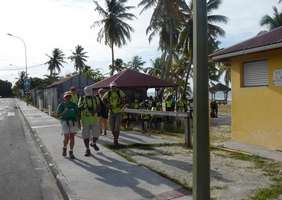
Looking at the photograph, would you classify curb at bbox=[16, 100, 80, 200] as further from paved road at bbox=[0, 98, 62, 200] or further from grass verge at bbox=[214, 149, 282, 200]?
grass verge at bbox=[214, 149, 282, 200]

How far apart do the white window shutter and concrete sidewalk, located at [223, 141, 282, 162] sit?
1.64 meters

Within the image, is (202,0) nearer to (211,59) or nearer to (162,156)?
(162,156)

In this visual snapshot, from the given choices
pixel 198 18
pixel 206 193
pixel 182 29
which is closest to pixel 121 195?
pixel 206 193

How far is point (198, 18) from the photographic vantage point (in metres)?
5.72

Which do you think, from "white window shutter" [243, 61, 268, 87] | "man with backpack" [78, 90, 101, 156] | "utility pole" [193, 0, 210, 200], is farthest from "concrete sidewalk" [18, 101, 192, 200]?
"white window shutter" [243, 61, 268, 87]

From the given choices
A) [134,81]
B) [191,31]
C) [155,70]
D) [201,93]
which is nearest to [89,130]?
[201,93]

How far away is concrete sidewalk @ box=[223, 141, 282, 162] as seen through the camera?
1203 centimetres

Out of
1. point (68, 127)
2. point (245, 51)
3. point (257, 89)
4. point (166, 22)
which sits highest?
point (166, 22)

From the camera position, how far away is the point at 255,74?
46.2 ft

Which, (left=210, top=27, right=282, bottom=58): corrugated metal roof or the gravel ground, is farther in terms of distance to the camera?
(left=210, top=27, right=282, bottom=58): corrugated metal roof

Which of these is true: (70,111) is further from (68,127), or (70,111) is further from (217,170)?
(217,170)

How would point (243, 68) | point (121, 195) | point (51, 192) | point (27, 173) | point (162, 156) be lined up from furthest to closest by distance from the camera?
point (243, 68) < point (162, 156) < point (27, 173) < point (51, 192) < point (121, 195)

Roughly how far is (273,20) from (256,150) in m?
43.1

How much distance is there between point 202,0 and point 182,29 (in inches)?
1642
